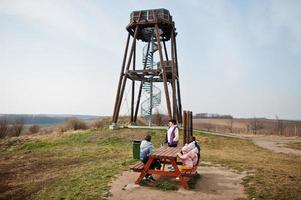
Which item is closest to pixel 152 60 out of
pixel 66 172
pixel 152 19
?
pixel 152 19

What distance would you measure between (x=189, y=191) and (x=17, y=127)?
35.8 m

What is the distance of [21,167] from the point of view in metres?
14.3

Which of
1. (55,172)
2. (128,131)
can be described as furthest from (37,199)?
(128,131)

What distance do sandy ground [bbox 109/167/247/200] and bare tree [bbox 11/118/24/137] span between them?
106ft

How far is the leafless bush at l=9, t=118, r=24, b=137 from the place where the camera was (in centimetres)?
3725

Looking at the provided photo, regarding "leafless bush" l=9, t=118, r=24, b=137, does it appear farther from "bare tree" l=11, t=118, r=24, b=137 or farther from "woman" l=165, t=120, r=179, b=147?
"woman" l=165, t=120, r=179, b=147

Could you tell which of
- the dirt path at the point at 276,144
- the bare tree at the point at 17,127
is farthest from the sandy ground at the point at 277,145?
the bare tree at the point at 17,127

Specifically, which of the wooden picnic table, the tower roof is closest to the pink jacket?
the wooden picnic table

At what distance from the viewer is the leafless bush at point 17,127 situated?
3725 cm

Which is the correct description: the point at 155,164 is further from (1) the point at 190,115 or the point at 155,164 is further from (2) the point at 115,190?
(1) the point at 190,115

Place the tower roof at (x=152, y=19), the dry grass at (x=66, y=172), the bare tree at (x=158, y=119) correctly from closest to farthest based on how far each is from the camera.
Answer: the dry grass at (x=66, y=172)
the tower roof at (x=152, y=19)
the bare tree at (x=158, y=119)

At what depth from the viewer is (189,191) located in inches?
315

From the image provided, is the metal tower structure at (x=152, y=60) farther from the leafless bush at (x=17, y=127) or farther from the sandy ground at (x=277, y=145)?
the leafless bush at (x=17, y=127)

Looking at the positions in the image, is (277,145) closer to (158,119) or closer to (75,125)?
(158,119)
